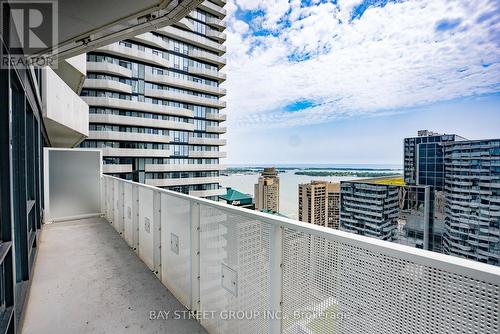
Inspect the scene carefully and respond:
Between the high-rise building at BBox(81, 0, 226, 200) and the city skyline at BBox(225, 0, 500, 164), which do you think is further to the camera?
the high-rise building at BBox(81, 0, 226, 200)

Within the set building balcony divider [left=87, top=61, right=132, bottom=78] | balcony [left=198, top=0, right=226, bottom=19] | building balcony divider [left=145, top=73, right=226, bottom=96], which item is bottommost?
building balcony divider [left=87, top=61, right=132, bottom=78]

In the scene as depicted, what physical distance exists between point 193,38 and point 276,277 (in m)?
32.3

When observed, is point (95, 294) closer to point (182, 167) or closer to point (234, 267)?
point (234, 267)

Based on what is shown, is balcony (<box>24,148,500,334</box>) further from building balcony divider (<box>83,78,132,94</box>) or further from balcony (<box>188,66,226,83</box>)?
balcony (<box>188,66,226,83</box>)

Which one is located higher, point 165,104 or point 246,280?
point 165,104

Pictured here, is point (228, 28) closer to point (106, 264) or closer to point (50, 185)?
point (50, 185)

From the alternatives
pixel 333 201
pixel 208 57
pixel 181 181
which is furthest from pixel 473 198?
pixel 208 57

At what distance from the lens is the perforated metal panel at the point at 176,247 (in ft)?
6.75

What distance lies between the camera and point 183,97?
2747 cm

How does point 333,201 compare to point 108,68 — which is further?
point 108,68

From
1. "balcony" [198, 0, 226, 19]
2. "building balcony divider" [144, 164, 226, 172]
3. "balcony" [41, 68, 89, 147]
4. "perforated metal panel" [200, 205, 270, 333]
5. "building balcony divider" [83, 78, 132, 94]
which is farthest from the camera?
"balcony" [198, 0, 226, 19]

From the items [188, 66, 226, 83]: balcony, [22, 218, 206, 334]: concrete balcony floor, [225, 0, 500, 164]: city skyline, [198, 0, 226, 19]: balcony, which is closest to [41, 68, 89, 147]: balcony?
[22, 218, 206, 334]: concrete balcony floor

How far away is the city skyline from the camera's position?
A: 17.8 m

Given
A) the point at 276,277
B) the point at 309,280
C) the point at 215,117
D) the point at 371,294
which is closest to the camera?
the point at 371,294
